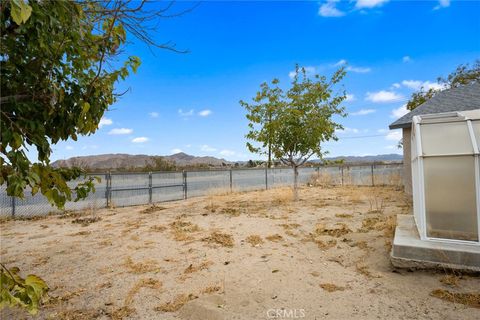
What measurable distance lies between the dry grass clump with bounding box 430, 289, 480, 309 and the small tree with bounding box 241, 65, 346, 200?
7333 millimetres

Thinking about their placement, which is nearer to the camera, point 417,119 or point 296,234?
point 417,119

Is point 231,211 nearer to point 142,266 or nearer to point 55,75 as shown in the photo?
point 142,266

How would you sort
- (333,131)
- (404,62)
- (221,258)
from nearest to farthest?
(221,258) < (333,131) < (404,62)

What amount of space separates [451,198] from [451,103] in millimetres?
7733

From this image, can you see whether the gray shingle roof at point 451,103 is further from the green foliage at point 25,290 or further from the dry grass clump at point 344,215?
the green foliage at point 25,290

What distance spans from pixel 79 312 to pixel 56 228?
18.1 ft

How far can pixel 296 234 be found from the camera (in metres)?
6.18

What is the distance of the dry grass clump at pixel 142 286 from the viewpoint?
3520mm

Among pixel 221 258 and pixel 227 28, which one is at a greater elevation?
pixel 227 28

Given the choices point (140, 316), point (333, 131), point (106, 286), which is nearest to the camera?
point (140, 316)

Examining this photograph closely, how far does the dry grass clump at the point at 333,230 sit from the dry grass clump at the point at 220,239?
1.93 metres

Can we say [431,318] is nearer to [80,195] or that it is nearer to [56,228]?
[80,195]

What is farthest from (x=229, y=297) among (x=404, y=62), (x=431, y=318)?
(x=404, y=62)

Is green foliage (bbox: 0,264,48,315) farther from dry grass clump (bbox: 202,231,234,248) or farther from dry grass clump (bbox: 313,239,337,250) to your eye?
dry grass clump (bbox: 313,239,337,250)
